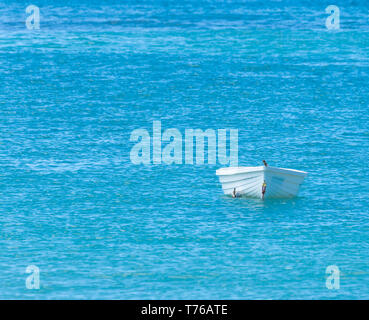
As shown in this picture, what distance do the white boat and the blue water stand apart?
78cm

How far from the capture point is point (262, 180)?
247 feet

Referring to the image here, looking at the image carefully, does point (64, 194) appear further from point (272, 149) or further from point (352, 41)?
point (352, 41)

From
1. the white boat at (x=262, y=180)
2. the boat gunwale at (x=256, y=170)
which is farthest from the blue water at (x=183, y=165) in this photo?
the boat gunwale at (x=256, y=170)

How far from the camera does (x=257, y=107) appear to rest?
112562 millimetres

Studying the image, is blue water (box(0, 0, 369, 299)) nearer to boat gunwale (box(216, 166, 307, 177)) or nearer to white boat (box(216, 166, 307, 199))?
white boat (box(216, 166, 307, 199))

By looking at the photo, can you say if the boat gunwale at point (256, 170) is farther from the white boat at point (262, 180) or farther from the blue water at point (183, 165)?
the blue water at point (183, 165)

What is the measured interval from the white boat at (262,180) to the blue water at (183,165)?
0.78 m

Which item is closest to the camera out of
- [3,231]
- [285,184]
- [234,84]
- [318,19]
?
[3,231]

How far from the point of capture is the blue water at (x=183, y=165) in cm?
6306

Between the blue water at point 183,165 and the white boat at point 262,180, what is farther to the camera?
the white boat at point 262,180

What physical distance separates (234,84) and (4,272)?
64742mm

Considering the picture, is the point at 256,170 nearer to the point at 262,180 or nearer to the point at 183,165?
the point at 262,180

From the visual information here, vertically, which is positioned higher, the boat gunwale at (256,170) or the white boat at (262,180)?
the boat gunwale at (256,170)
